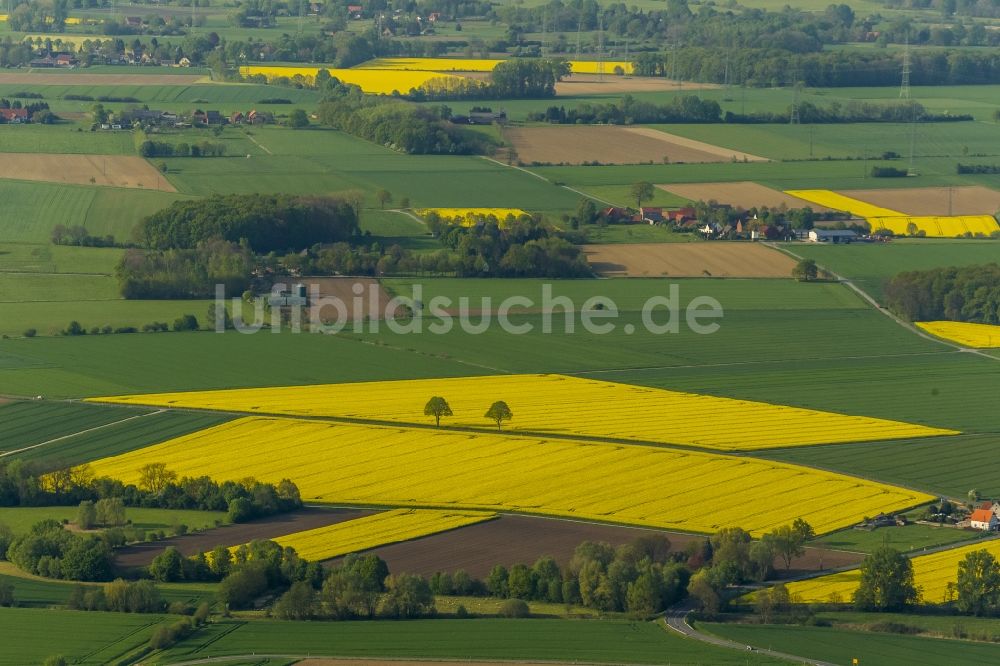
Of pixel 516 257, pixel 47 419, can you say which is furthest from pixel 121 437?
pixel 516 257

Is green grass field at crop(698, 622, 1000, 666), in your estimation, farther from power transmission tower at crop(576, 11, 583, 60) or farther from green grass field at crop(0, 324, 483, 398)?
power transmission tower at crop(576, 11, 583, 60)

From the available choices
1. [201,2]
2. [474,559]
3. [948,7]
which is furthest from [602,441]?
[948,7]

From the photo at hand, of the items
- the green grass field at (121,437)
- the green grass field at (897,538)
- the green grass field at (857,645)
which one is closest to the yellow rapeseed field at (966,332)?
the green grass field at (897,538)

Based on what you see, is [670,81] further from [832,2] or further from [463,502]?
[463,502]

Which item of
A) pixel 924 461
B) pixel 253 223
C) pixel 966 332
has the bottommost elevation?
pixel 966 332

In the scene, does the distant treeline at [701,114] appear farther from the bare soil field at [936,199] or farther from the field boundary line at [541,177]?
the bare soil field at [936,199]

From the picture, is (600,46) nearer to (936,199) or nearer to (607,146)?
(607,146)

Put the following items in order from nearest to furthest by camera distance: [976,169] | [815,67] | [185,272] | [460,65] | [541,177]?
[185,272]
[541,177]
[976,169]
[815,67]
[460,65]

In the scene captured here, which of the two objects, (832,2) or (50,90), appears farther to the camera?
(832,2)
